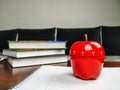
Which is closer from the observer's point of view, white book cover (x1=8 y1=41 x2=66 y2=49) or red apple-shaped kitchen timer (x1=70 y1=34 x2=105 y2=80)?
red apple-shaped kitchen timer (x1=70 y1=34 x2=105 y2=80)

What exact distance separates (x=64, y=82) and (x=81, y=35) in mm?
1371

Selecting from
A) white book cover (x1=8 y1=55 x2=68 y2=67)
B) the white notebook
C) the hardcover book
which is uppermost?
the hardcover book

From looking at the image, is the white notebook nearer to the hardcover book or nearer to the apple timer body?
the apple timer body

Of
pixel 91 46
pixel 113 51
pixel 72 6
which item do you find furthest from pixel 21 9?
pixel 91 46

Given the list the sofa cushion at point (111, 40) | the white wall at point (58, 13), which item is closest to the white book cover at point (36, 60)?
the sofa cushion at point (111, 40)

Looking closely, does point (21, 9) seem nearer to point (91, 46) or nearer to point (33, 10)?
point (33, 10)

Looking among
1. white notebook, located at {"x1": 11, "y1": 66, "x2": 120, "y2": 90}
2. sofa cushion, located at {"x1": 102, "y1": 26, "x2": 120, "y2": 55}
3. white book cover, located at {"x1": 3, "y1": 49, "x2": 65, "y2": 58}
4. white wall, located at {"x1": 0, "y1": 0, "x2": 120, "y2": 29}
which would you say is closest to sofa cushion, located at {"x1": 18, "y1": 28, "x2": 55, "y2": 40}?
white wall, located at {"x1": 0, "y1": 0, "x2": 120, "y2": 29}

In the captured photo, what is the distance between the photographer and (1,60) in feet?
2.95

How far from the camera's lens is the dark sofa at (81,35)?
5.85 ft

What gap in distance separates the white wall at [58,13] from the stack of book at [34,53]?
5.01 ft

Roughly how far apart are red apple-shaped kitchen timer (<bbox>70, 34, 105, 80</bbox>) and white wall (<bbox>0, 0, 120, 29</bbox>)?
1791 mm

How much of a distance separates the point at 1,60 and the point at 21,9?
1.66 meters

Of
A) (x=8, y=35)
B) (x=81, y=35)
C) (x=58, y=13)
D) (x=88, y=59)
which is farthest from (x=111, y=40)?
(x=88, y=59)

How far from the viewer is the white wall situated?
225 centimetres
